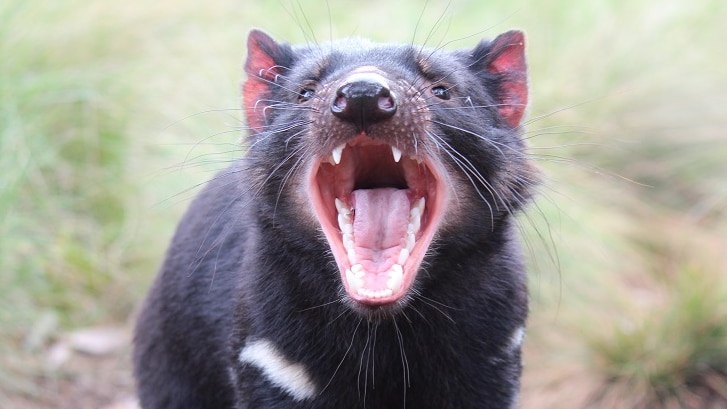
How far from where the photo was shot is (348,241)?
2.74 metres

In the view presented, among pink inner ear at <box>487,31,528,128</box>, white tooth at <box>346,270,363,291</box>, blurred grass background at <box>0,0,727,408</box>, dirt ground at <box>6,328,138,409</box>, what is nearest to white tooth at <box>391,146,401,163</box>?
white tooth at <box>346,270,363,291</box>

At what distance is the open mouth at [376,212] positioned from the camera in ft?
8.76

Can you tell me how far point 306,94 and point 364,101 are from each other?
440mm

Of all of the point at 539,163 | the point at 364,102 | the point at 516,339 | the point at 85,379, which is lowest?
the point at 85,379

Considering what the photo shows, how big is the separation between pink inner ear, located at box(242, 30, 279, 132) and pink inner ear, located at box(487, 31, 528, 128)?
0.66 metres

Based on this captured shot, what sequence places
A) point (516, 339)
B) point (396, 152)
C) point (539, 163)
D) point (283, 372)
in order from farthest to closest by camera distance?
1. point (539, 163)
2. point (516, 339)
3. point (283, 372)
4. point (396, 152)

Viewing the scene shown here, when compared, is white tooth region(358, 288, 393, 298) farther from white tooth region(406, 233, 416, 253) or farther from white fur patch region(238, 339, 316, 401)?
white fur patch region(238, 339, 316, 401)

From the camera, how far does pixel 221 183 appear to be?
3623 mm

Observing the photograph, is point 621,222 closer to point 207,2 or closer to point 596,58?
point 596,58

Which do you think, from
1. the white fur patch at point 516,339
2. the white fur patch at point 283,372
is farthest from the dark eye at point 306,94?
the white fur patch at point 516,339

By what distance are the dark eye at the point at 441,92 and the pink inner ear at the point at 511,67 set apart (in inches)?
12.4

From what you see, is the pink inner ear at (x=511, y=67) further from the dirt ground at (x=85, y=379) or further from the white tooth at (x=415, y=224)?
the dirt ground at (x=85, y=379)

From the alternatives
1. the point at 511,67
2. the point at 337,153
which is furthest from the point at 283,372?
the point at 511,67

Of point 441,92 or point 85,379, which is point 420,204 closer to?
point 441,92
